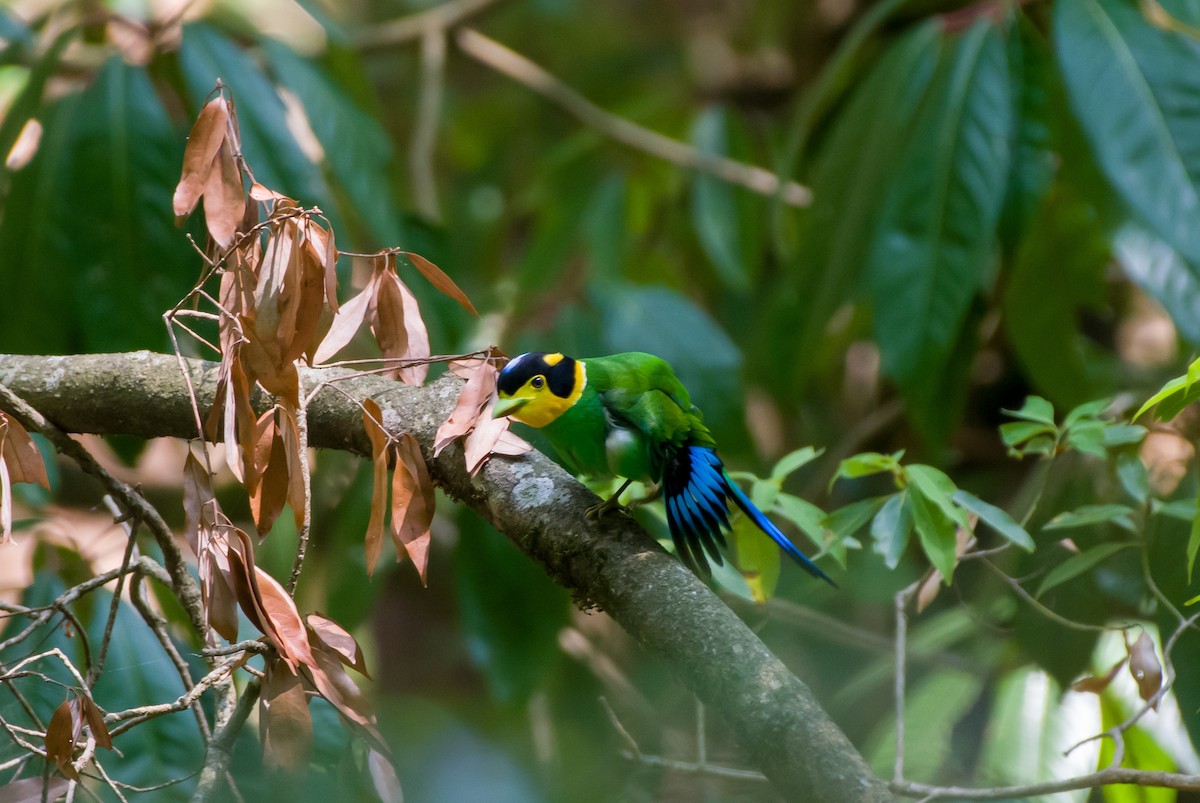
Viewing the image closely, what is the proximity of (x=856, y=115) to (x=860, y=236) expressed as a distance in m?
0.30

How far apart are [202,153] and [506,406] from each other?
405mm

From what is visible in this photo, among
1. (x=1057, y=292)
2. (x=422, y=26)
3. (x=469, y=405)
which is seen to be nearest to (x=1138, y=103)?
(x=1057, y=292)

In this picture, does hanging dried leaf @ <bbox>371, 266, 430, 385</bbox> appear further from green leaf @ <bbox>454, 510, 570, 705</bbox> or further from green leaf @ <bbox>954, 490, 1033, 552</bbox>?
green leaf @ <bbox>454, 510, 570, 705</bbox>

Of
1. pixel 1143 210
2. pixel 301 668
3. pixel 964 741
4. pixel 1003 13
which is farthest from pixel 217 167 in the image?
pixel 964 741

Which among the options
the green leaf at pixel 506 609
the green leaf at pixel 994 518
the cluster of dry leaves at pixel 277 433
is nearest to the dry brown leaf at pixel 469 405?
the cluster of dry leaves at pixel 277 433

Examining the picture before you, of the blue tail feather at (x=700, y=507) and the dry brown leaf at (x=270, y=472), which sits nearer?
the dry brown leaf at (x=270, y=472)

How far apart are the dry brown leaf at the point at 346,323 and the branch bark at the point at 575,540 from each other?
0.19 ft

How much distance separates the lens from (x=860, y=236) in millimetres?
2311

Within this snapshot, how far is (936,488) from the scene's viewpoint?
126 cm

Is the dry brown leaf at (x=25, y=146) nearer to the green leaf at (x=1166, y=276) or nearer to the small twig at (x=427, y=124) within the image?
the small twig at (x=427, y=124)

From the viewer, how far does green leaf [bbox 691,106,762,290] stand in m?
3.15

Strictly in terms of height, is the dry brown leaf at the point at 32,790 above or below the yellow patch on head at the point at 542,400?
below

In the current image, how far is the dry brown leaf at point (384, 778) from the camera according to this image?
84cm

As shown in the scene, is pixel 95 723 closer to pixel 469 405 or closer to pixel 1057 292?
pixel 469 405
